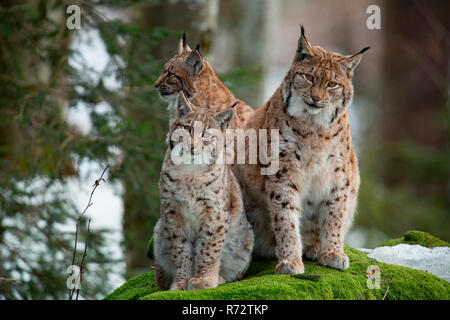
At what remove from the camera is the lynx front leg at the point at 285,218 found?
17.1 ft

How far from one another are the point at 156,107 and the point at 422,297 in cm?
464

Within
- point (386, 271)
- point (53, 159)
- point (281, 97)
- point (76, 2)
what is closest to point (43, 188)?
point (53, 159)

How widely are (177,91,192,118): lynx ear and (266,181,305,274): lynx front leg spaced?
3.42 ft

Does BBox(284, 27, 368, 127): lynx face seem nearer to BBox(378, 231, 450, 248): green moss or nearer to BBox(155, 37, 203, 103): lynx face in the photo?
BBox(155, 37, 203, 103): lynx face

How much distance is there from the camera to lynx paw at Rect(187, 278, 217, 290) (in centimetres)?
487

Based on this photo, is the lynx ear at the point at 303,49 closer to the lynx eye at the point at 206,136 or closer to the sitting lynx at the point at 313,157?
the sitting lynx at the point at 313,157

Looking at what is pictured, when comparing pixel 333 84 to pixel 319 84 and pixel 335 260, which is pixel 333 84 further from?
pixel 335 260

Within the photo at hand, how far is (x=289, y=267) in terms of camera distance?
5016 mm

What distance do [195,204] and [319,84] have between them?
1.50m

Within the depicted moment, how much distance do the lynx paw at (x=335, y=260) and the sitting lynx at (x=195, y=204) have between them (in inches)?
34.9

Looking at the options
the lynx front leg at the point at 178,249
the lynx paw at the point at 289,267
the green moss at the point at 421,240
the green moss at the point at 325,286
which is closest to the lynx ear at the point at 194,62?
the lynx front leg at the point at 178,249

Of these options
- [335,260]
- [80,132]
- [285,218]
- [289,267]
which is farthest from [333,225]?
[80,132]

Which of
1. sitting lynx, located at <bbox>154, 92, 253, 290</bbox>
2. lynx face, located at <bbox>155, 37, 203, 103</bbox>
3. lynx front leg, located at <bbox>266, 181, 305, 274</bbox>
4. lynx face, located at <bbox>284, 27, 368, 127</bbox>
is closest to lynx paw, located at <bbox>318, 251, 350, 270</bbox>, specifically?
lynx front leg, located at <bbox>266, 181, 305, 274</bbox>
